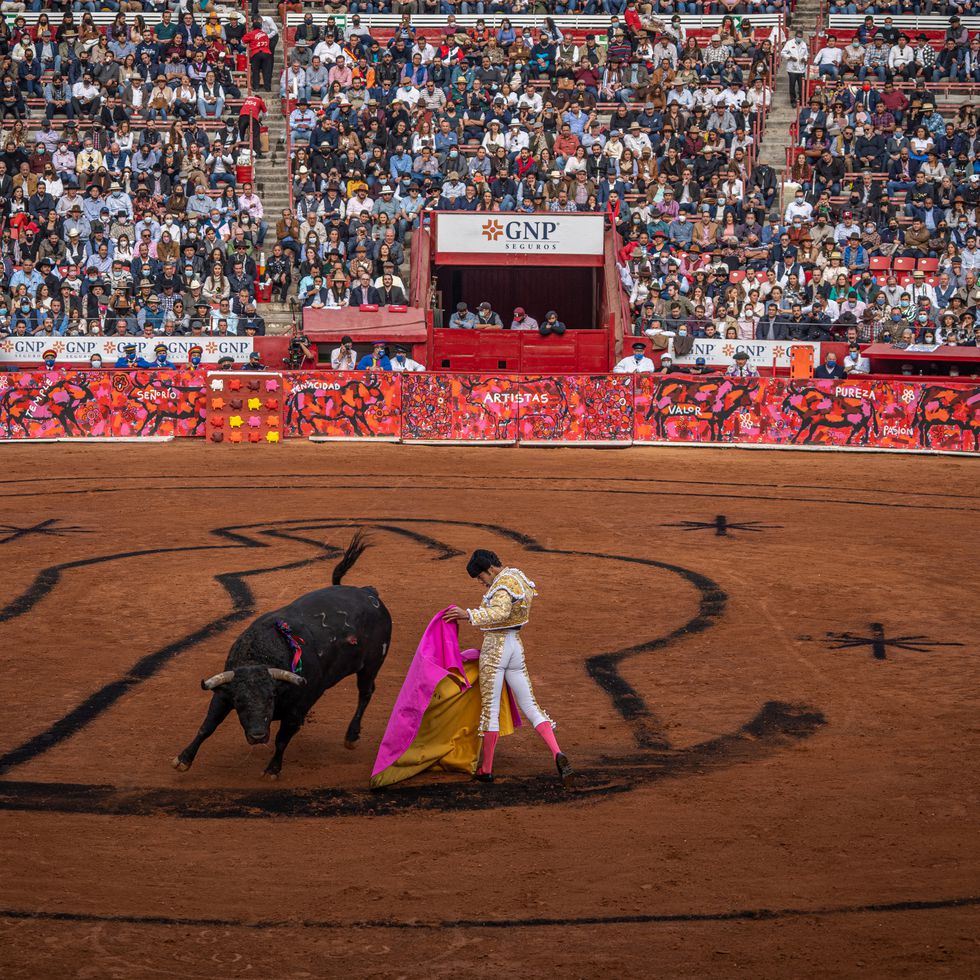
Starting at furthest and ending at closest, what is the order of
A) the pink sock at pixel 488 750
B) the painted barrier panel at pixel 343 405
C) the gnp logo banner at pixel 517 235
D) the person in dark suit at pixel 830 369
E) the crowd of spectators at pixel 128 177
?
the gnp logo banner at pixel 517 235 → the crowd of spectators at pixel 128 177 → the person in dark suit at pixel 830 369 → the painted barrier panel at pixel 343 405 → the pink sock at pixel 488 750

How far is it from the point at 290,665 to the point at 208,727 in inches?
28.0

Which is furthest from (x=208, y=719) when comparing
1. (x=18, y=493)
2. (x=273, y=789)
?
(x=18, y=493)

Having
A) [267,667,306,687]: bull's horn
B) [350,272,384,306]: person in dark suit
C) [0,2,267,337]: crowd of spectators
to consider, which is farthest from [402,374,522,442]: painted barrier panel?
[267,667,306,687]: bull's horn

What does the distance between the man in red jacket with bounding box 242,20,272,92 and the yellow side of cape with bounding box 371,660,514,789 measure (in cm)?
3150

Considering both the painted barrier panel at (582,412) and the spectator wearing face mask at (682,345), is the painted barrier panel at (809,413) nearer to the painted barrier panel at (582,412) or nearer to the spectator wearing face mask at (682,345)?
the painted barrier panel at (582,412)

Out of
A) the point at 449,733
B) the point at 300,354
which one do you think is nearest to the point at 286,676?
the point at 449,733

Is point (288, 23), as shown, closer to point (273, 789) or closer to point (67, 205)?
point (67, 205)

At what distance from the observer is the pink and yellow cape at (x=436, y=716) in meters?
10.5

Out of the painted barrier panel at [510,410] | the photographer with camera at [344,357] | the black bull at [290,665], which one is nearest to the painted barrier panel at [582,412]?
the painted barrier panel at [510,410]

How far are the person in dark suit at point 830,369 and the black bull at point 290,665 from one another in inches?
780

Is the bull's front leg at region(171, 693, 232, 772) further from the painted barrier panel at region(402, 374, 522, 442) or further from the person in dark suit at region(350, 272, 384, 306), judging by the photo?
the person in dark suit at region(350, 272, 384, 306)

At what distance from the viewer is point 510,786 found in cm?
1052

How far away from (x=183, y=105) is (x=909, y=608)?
87.6ft

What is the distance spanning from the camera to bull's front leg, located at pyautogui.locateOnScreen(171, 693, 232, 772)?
10344 millimetres
